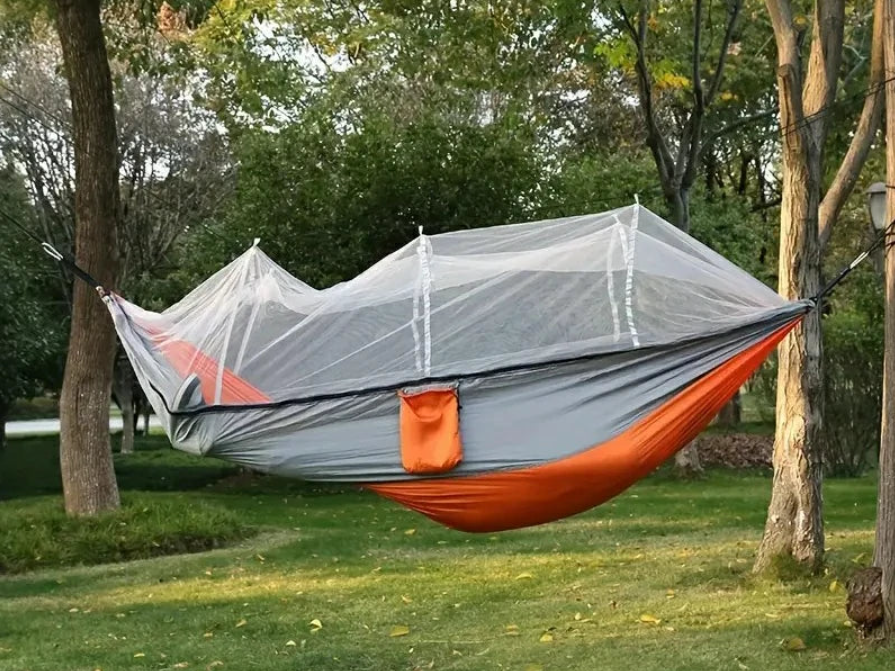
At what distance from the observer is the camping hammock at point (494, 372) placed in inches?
181

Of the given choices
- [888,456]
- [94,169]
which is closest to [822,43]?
→ [888,456]

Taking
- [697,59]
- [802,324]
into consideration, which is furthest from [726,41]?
[802,324]

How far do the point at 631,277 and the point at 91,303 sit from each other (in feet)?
23.6

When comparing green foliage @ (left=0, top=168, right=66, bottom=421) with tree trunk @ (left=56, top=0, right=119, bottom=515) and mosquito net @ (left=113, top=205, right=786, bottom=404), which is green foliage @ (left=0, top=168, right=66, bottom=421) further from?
mosquito net @ (left=113, top=205, right=786, bottom=404)

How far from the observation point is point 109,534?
10.2m

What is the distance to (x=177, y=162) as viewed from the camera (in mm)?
19766

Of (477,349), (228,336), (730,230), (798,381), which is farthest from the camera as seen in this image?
(730,230)

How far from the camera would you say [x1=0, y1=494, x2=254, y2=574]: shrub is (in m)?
9.76

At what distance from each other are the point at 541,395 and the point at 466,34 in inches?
290

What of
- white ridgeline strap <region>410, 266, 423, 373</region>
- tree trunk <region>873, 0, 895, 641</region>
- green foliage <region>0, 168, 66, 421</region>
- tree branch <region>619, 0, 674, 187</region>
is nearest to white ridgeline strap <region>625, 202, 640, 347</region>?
white ridgeline strap <region>410, 266, 423, 373</region>

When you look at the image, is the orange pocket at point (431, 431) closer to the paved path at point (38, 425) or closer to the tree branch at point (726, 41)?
the tree branch at point (726, 41)

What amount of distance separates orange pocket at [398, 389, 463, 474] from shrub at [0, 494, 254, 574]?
604 centimetres

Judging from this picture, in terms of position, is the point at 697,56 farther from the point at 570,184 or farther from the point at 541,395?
the point at 541,395

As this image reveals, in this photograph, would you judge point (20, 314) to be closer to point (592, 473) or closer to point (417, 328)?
point (417, 328)
